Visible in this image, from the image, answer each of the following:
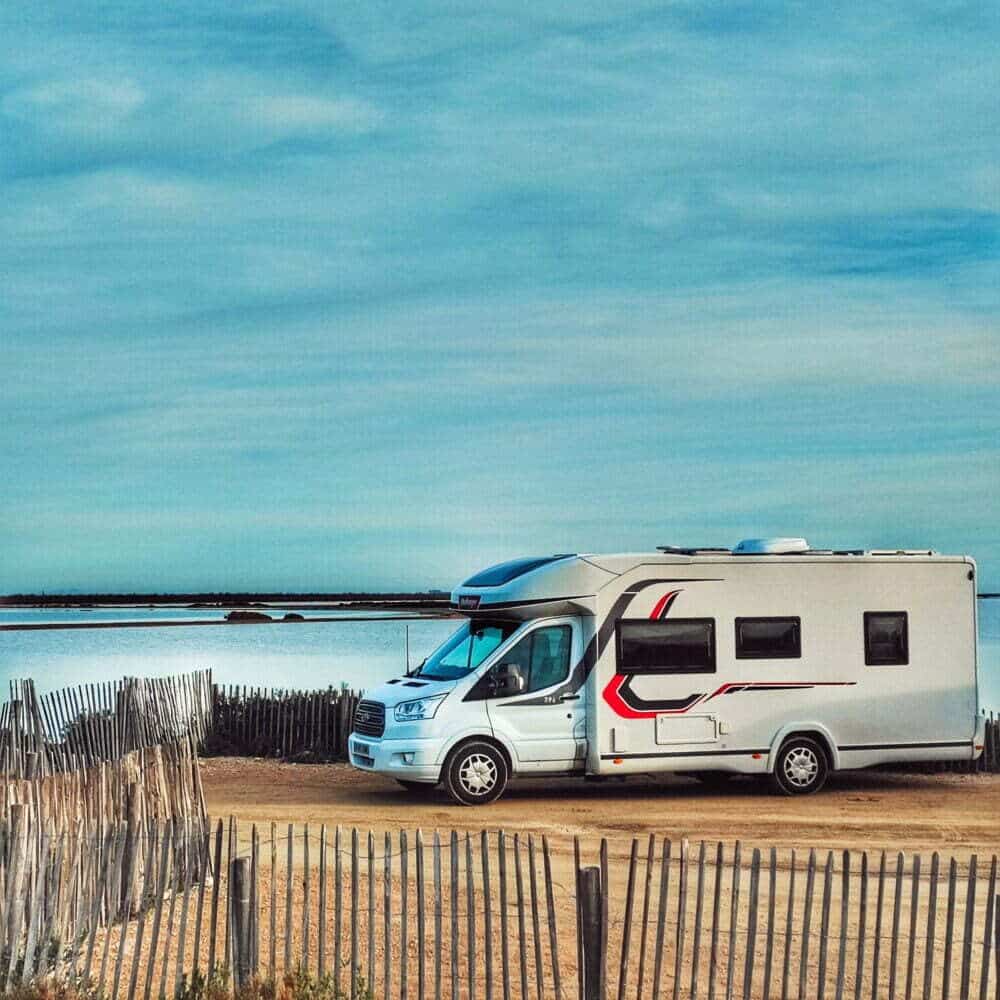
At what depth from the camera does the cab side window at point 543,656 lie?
57.1 feet

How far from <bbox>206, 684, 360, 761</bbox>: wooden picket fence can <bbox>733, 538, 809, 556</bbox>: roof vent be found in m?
6.98

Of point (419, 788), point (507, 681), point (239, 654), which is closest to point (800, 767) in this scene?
point (507, 681)

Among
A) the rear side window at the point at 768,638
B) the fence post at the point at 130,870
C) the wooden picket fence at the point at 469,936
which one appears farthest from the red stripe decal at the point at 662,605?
the fence post at the point at 130,870

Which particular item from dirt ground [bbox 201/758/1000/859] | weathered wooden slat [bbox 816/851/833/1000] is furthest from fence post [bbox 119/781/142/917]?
dirt ground [bbox 201/758/1000/859]

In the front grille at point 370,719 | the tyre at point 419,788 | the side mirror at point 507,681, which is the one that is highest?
the side mirror at point 507,681

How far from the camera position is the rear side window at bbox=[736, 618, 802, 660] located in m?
18.1

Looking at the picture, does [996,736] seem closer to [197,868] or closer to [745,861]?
[745,861]

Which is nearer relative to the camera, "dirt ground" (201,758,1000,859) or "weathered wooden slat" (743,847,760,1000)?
"weathered wooden slat" (743,847,760,1000)

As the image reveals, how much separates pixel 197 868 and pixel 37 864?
1.16 metres

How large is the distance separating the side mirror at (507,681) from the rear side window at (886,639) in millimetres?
4145

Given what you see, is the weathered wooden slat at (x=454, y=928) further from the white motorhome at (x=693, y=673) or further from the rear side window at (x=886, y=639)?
the rear side window at (x=886, y=639)

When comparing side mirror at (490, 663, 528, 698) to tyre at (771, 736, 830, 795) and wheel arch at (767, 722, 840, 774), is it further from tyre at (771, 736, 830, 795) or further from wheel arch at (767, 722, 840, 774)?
tyre at (771, 736, 830, 795)

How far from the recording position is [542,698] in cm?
1736

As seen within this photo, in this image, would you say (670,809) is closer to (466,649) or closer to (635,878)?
(466,649)
